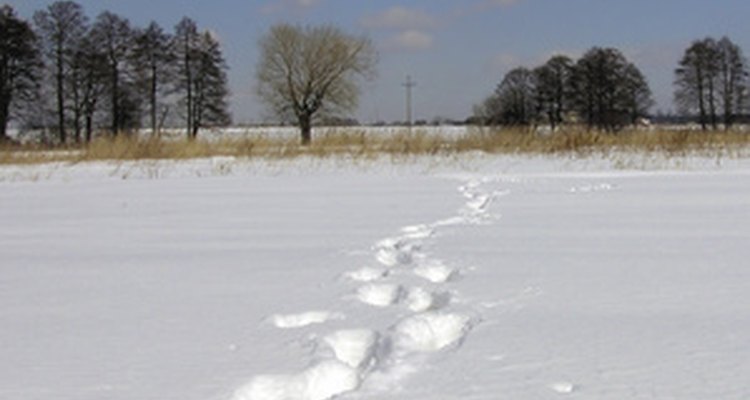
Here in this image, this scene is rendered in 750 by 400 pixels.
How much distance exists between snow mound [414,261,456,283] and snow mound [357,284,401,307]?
25cm

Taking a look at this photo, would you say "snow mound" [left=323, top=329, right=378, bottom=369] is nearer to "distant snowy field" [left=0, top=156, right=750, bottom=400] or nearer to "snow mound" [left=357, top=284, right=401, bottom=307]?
"distant snowy field" [left=0, top=156, right=750, bottom=400]

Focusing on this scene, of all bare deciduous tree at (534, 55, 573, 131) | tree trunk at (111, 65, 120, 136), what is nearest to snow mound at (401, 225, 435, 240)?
tree trunk at (111, 65, 120, 136)

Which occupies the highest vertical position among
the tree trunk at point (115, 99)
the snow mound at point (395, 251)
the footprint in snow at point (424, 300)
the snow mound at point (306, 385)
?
the tree trunk at point (115, 99)

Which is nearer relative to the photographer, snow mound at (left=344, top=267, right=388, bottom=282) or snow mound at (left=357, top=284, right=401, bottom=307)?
snow mound at (left=357, top=284, right=401, bottom=307)

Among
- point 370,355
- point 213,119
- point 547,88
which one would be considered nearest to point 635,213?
point 370,355

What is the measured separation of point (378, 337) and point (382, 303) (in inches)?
17.3

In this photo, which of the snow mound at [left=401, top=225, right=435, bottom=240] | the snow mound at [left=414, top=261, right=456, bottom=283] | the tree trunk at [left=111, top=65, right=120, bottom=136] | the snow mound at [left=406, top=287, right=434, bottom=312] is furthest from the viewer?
the tree trunk at [left=111, top=65, right=120, bottom=136]

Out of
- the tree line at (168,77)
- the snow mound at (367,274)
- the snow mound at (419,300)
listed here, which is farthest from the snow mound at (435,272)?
the tree line at (168,77)

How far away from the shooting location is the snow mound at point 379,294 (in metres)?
2.35

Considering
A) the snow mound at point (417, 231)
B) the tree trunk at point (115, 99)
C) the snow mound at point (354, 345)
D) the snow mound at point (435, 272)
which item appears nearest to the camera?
the snow mound at point (354, 345)

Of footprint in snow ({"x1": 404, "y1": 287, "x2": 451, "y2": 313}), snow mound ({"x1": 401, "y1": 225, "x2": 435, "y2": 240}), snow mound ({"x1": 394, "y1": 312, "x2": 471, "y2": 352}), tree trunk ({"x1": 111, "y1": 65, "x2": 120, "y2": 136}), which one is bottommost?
snow mound ({"x1": 394, "y1": 312, "x2": 471, "y2": 352})

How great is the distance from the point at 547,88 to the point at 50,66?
32220 millimetres

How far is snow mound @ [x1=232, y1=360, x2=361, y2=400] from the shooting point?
1.54 meters

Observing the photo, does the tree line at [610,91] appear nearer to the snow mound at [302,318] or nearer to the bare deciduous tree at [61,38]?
the bare deciduous tree at [61,38]
